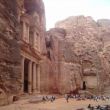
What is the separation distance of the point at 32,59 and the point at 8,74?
31.1 metres

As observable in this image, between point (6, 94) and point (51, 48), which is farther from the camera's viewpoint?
point (51, 48)

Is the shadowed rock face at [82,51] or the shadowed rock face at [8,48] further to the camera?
the shadowed rock face at [82,51]

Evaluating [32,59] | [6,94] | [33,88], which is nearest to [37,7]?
[32,59]

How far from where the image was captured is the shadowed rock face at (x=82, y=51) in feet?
186

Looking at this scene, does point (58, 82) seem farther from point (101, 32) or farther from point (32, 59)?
point (101, 32)

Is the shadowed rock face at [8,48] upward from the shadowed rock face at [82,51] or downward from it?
downward

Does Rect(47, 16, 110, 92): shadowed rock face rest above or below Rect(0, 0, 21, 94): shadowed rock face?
above

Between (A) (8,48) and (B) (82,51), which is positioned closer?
(A) (8,48)

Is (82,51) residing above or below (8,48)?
above

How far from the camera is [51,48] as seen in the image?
5706cm

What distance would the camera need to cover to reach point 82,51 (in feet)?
221

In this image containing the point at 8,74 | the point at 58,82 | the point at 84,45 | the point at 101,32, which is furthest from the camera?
the point at 101,32

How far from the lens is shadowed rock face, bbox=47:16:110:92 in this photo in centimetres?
5662

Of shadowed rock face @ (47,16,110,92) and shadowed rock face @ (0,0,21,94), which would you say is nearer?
shadowed rock face @ (0,0,21,94)
